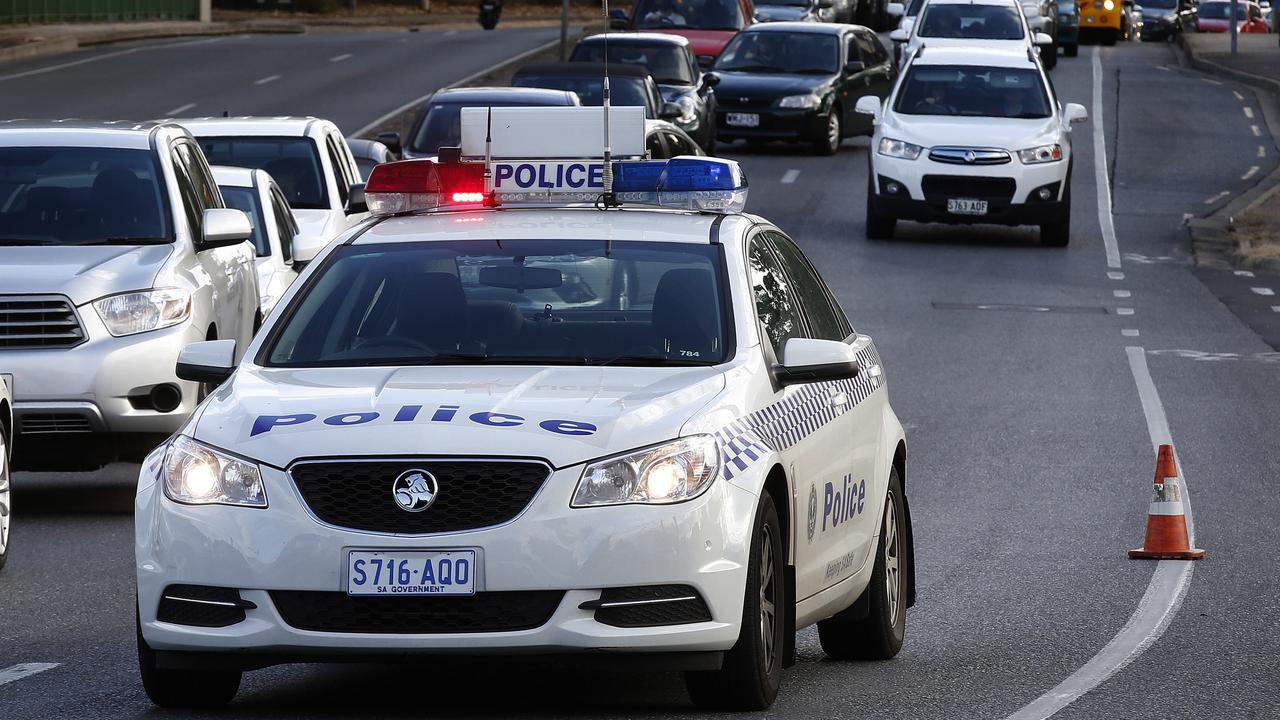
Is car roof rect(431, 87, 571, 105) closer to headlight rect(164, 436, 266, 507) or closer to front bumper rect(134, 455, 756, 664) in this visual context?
headlight rect(164, 436, 266, 507)

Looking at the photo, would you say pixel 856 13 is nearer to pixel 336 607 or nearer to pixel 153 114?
pixel 153 114

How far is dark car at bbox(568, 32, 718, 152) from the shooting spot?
31.8m

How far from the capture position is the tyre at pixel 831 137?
35.1 meters

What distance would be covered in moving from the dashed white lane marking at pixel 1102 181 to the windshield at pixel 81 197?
1403 cm

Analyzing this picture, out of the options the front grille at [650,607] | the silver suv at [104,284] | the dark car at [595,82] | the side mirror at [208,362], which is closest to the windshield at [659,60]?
the dark car at [595,82]

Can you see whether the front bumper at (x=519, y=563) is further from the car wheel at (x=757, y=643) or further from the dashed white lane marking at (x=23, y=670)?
the dashed white lane marking at (x=23, y=670)

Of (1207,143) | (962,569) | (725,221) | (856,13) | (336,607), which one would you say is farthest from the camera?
(856,13)

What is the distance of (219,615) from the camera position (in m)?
6.86

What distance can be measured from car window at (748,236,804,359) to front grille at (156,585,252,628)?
6.35 ft

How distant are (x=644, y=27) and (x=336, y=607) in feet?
112

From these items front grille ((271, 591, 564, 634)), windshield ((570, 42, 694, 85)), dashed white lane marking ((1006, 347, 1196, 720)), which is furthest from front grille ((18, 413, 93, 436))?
windshield ((570, 42, 694, 85))

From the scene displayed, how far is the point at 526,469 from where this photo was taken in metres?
6.71

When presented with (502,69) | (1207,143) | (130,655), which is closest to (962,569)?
(130,655)

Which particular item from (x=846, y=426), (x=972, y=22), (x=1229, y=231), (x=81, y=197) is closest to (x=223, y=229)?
(x=81, y=197)
